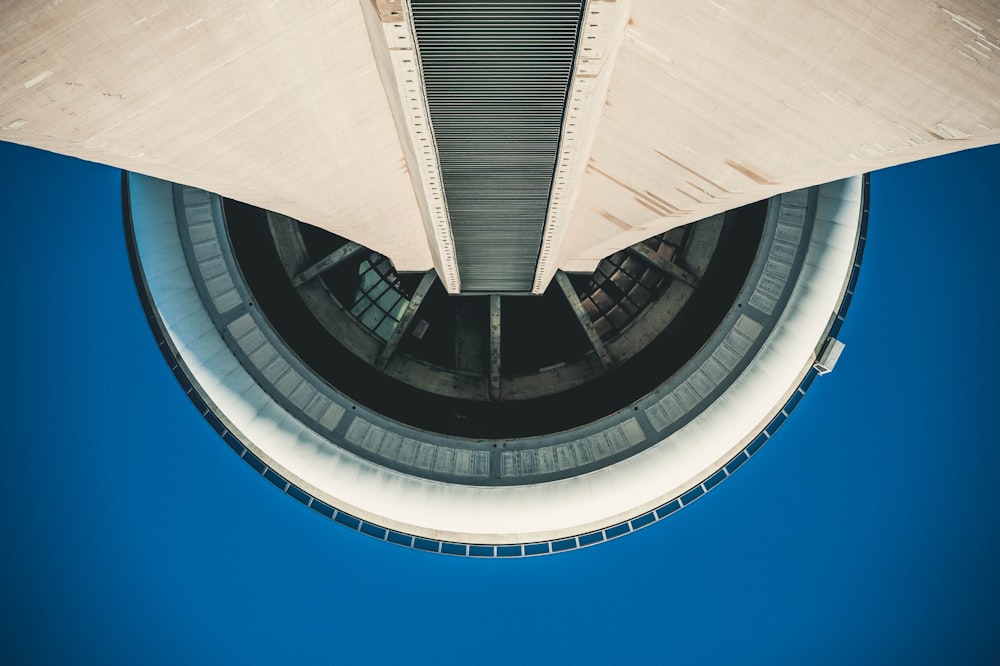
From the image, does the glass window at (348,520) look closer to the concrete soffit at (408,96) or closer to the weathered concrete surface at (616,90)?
the concrete soffit at (408,96)

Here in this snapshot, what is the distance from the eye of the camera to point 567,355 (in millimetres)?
14914

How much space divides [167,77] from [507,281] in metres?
9.15

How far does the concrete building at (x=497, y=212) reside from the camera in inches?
145

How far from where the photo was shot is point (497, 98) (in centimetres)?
564

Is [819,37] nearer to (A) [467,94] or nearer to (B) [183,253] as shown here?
(A) [467,94]

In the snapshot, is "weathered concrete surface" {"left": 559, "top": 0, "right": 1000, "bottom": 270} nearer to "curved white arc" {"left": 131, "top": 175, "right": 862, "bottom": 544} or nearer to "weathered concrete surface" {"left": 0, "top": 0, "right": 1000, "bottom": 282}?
"weathered concrete surface" {"left": 0, "top": 0, "right": 1000, "bottom": 282}

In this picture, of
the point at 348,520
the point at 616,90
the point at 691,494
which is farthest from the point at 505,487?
the point at 616,90

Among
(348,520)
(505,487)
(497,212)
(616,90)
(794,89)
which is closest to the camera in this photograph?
(794,89)

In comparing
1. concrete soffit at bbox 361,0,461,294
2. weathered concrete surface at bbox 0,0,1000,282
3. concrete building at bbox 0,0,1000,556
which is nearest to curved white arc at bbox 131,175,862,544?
concrete building at bbox 0,0,1000,556

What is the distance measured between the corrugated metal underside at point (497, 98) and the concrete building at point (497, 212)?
0.03m

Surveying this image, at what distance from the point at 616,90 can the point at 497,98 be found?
1251 mm

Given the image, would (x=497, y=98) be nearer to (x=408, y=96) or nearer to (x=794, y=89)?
(x=408, y=96)

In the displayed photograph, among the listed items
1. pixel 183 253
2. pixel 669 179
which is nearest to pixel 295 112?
pixel 669 179

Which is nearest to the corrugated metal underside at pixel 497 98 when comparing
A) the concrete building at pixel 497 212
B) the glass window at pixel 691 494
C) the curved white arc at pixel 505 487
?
the concrete building at pixel 497 212
